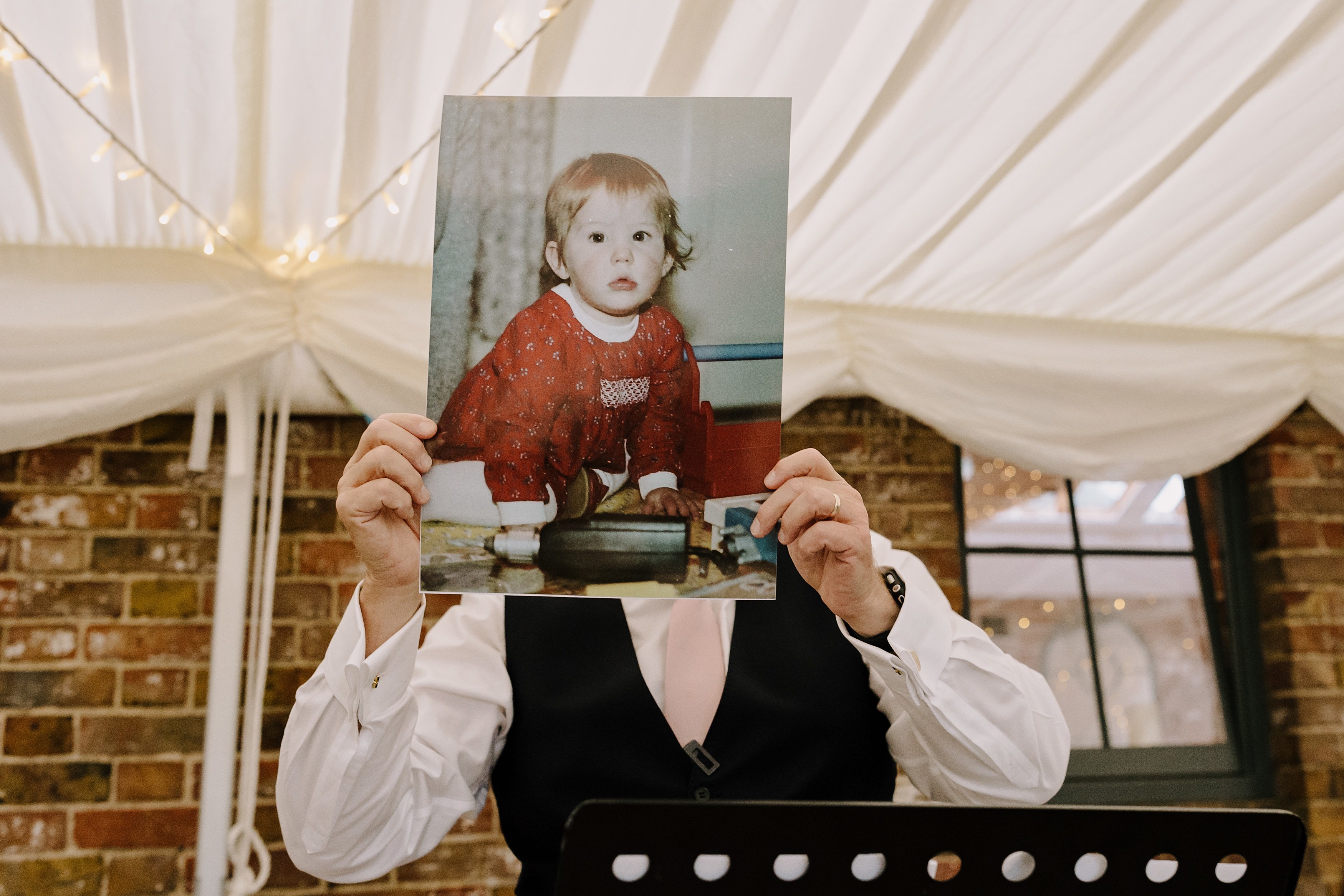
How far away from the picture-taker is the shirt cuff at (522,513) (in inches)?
29.0

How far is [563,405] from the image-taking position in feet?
2.47

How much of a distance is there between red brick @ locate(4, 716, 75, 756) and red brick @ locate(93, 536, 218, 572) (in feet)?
1.17

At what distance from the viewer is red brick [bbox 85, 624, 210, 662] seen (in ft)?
7.15

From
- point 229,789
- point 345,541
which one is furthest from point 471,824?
point 345,541

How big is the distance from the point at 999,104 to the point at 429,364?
117 cm

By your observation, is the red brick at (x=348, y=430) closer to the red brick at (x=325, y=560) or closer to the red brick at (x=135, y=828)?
the red brick at (x=325, y=560)

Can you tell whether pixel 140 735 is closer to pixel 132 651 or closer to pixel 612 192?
pixel 132 651

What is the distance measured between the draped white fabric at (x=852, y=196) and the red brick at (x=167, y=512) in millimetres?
398

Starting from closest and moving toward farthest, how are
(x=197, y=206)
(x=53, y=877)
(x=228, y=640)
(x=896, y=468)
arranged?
(x=197, y=206) < (x=228, y=640) < (x=53, y=877) < (x=896, y=468)

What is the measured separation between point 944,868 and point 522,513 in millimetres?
402

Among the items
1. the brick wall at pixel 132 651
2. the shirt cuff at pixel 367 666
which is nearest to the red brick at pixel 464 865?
the brick wall at pixel 132 651

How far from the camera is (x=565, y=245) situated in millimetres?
749

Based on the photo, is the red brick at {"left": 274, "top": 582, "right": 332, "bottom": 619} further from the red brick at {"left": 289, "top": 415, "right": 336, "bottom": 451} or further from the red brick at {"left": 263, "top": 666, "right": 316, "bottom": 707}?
the red brick at {"left": 289, "top": 415, "right": 336, "bottom": 451}

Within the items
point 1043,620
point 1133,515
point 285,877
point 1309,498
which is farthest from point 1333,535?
point 285,877
